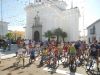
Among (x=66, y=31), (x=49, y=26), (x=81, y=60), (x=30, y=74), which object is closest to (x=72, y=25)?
(x=66, y=31)

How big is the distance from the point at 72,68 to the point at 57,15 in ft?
154

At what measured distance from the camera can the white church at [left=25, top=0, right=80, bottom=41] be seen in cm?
5819

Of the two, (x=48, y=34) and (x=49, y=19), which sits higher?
(x=49, y=19)

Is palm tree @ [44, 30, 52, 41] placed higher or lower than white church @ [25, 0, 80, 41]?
lower

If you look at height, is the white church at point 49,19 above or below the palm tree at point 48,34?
above

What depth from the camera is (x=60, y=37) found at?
188 feet

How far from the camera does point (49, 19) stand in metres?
58.0

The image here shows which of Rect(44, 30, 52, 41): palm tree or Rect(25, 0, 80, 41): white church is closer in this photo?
Rect(44, 30, 52, 41): palm tree

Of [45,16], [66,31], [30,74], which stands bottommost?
[30,74]

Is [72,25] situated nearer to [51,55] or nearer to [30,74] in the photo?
[51,55]

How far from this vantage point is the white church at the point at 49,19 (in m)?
58.2

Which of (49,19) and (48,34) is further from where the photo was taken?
(49,19)

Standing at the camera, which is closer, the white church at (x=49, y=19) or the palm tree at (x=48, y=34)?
the palm tree at (x=48, y=34)

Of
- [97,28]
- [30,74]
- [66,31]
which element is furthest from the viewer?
[66,31]
